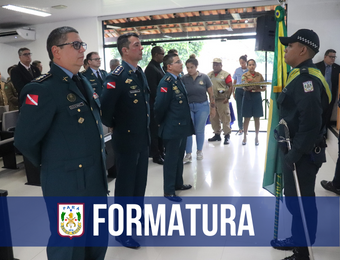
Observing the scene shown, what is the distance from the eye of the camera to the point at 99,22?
26.6 ft

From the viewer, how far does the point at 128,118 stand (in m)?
2.53

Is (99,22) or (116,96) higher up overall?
(99,22)

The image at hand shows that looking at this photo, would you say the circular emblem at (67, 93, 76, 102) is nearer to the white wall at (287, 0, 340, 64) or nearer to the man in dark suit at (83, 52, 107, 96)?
the man in dark suit at (83, 52, 107, 96)

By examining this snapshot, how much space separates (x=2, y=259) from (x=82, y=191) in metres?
1.23

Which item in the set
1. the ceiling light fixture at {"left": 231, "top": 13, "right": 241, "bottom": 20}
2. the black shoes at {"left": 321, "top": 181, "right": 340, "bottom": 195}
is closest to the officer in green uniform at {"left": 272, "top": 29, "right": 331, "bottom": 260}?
the black shoes at {"left": 321, "top": 181, "right": 340, "bottom": 195}

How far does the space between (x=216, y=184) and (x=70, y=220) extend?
2.48m

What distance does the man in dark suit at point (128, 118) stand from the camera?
250 centimetres

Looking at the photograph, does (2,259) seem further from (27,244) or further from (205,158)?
(205,158)

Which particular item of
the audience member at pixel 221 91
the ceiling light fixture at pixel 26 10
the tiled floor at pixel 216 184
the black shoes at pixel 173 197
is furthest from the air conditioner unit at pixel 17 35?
the black shoes at pixel 173 197

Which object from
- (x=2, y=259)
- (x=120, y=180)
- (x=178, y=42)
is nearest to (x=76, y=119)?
(x=120, y=180)

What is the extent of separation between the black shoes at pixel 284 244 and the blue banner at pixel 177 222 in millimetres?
91

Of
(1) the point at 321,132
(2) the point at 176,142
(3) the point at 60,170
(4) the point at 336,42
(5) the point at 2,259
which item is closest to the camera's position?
(3) the point at 60,170

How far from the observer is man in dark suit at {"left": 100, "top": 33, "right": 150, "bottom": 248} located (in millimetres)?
2498

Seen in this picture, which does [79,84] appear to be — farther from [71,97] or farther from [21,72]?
[21,72]
